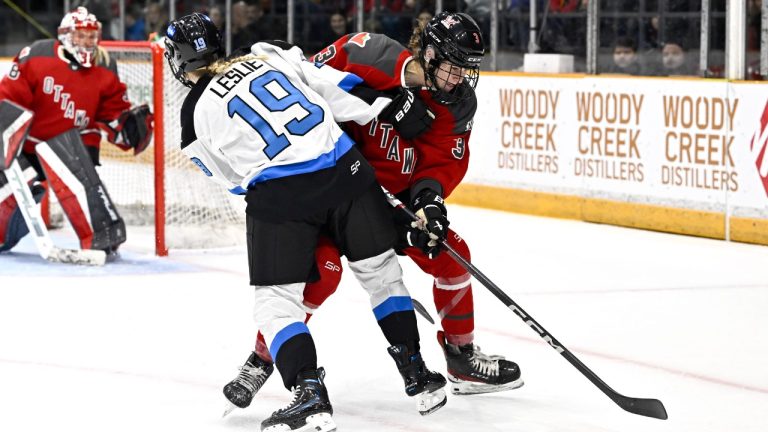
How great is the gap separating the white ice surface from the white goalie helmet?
90 cm

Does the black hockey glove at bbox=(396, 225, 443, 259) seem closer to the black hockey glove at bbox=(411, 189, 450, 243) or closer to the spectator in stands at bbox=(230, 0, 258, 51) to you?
the black hockey glove at bbox=(411, 189, 450, 243)

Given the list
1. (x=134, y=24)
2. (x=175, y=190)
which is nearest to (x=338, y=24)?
(x=134, y=24)

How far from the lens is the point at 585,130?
21.5 feet

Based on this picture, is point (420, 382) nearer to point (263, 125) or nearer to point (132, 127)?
point (263, 125)

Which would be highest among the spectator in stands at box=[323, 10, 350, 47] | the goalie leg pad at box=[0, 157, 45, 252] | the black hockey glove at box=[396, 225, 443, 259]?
the spectator in stands at box=[323, 10, 350, 47]

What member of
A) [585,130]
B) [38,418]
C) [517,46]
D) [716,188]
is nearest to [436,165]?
[38,418]

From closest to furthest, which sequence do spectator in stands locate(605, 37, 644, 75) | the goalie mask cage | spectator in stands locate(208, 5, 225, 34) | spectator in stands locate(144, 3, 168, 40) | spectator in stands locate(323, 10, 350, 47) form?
the goalie mask cage, spectator in stands locate(605, 37, 644, 75), spectator in stands locate(323, 10, 350, 47), spectator in stands locate(208, 5, 225, 34), spectator in stands locate(144, 3, 168, 40)

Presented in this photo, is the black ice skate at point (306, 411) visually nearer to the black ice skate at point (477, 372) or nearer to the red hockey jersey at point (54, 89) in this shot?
the black ice skate at point (477, 372)

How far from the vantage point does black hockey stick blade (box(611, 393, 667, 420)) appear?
291 cm

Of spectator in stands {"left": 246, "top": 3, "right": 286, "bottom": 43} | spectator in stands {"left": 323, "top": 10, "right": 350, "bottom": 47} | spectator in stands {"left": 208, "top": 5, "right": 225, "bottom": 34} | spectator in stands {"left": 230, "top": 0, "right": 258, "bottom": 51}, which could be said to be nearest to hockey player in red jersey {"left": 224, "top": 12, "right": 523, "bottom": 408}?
spectator in stands {"left": 323, "top": 10, "right": 350, "bottom": 47}

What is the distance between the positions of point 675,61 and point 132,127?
2610mm

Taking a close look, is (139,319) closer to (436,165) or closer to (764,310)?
(436,165)

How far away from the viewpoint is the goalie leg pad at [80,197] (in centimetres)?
555

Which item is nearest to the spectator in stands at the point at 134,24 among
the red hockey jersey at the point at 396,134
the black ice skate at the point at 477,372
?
the red hockey jersey at the point at 396,134
